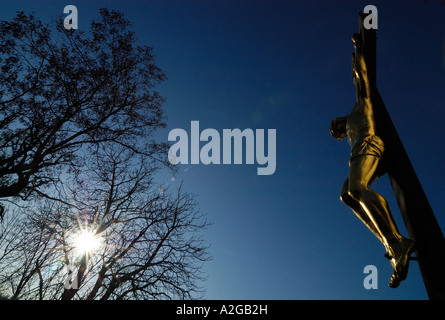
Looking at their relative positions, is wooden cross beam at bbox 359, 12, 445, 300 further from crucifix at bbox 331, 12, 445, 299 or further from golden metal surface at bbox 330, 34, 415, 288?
golden metal surface at bbox 330, 34, 415, 288

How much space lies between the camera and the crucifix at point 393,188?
92.0 inches

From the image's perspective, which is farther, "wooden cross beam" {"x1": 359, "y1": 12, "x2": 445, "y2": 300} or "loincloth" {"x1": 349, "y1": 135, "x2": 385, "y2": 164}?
"loincloth" {"x1": 349, "y1": 135, "x2": 385, "y2": 164}

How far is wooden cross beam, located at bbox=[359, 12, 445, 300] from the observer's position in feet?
7.77

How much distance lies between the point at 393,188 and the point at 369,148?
65cm

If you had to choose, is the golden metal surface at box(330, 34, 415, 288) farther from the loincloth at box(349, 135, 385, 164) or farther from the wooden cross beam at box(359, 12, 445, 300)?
the wooden cross beam at box(359, 12, 445, 300)

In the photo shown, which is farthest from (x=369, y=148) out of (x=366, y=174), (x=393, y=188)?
(x=393, y=188)

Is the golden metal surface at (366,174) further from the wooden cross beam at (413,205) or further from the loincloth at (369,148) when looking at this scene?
the wooden cross beam at (413,205)

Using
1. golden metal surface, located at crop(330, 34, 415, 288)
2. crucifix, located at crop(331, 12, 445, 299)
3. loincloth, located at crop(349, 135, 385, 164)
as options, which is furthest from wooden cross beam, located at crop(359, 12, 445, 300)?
loincloth, located at crop(349, 135, 385, 164)
